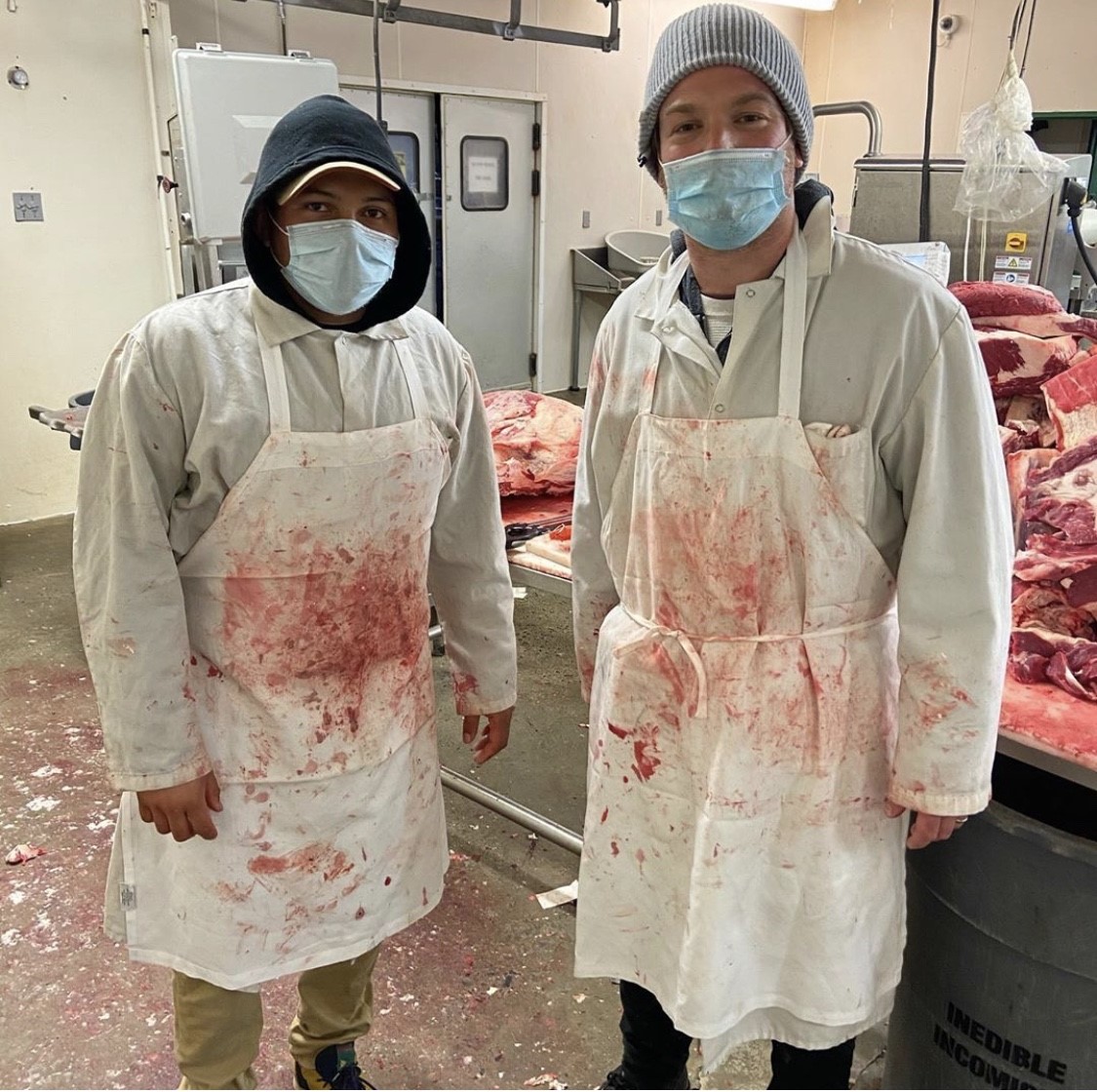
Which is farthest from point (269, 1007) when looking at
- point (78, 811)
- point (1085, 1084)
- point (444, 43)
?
point (444, 43)

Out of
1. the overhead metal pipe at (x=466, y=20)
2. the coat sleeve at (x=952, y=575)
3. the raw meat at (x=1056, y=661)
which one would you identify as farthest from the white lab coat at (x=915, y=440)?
the overhead metal pipe at (x=466, y=20)

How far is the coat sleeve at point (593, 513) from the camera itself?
4.91 feet

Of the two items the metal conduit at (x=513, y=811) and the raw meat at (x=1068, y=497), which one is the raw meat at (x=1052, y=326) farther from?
the metal conduit at (x=513, y=811)

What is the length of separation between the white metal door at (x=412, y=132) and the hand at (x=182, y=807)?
16.7 feet

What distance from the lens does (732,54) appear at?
3.95ft

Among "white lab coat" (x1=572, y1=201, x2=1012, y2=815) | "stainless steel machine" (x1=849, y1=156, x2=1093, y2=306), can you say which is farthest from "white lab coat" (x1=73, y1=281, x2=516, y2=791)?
"stainless steel machine" (x1=849, y1=156, x2=1093, y2=306)

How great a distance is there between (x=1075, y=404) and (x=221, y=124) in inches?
117

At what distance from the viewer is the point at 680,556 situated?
1.36 m

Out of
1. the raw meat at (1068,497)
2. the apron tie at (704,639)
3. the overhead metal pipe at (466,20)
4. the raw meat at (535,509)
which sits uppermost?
the overhead metal pipe at (466,20)

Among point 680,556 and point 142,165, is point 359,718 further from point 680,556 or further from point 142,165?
point 142,165

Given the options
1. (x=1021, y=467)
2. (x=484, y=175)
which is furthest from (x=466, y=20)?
(x=1021, y=467)

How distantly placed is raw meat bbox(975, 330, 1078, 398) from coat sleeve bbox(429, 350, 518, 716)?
4.43 ft

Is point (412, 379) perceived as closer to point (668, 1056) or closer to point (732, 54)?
point (732, 54)

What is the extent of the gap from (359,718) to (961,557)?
0.89 meters
